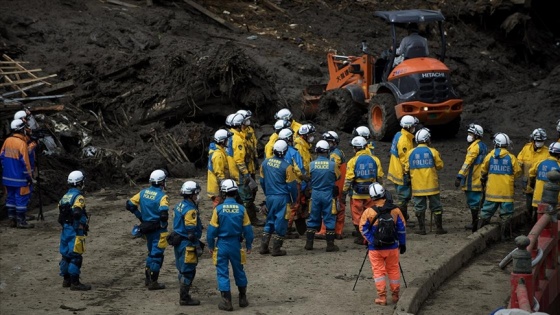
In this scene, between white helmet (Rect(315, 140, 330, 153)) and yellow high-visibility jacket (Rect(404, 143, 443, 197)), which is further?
yellow high-visibility jacket (Rect(404, 143, 443, 197))

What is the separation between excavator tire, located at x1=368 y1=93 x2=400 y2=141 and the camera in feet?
80.4

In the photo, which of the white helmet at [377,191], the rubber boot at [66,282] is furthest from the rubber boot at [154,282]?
the white helmet at [377,191]

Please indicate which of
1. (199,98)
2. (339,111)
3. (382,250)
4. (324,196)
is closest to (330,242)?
(324,196)

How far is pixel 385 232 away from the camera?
13359mm

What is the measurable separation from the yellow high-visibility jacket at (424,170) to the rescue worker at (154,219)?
4.87 metres

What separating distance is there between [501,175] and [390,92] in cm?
813

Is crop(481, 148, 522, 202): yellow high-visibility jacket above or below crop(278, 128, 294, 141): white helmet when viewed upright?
below

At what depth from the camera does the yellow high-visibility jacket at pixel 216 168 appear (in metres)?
17.1

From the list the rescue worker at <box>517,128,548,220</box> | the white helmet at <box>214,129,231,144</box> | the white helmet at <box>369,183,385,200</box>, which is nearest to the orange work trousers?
the white helmet at <box>369,183,385,200</box>

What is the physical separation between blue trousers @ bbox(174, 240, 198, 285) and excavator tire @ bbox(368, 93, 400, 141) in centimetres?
1155

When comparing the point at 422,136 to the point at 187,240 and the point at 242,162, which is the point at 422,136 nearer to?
the point at 242,162

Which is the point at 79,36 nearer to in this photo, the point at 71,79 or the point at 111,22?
the point at 111,22

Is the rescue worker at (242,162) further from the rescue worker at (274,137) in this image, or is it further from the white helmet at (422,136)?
the white helmet at (422,136)

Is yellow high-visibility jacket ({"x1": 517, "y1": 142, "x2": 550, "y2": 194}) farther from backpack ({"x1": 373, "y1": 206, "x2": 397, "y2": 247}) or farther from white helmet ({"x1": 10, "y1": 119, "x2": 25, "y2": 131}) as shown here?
white helmet ({"x1": 10, "y1": 119, "x2": 25, "y2": 131})
